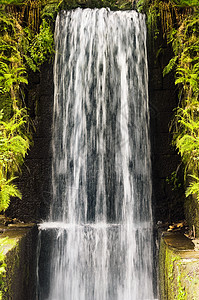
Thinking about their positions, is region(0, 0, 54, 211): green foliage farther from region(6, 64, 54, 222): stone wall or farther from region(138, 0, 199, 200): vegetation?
region(138, 0, 199, 200): vegetation

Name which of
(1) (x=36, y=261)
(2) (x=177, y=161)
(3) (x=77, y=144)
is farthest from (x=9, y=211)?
(2) (x=177, y=161)

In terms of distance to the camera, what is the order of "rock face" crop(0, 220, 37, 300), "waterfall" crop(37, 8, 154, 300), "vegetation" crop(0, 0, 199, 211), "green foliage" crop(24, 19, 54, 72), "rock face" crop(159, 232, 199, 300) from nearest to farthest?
"rock face" crop(159, 232, 199, 300)
"rock face" crop(0, 220, 37, 300)
"waterfall" crop(37, 8, 154, 300)
"vegetation" crop(0, 0, 199, 211)
"green foliage" crop(24, 19, 54, 72)

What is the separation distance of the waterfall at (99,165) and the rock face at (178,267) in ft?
2.16

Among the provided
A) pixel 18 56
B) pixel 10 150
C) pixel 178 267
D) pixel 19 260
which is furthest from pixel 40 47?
pixel 178 267

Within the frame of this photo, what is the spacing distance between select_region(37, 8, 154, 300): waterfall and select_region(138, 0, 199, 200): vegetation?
0.40m

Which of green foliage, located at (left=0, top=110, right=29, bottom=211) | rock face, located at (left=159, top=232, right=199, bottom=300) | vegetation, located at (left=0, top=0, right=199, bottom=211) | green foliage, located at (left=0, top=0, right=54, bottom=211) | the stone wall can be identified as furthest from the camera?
the stone wall

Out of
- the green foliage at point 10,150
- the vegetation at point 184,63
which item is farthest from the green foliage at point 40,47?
the vegetation at point 184,63

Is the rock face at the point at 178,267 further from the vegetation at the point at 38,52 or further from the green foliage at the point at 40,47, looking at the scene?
the green foliage at the point at 40,47

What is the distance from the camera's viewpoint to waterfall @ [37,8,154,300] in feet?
16.7

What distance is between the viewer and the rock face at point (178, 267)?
334 cm

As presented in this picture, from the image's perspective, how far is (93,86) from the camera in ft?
19.0

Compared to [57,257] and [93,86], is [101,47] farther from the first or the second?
[57,257]

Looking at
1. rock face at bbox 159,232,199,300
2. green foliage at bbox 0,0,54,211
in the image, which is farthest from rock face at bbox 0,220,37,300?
rock face at bbox 159,232,199,300

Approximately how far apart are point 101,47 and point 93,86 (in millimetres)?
728
